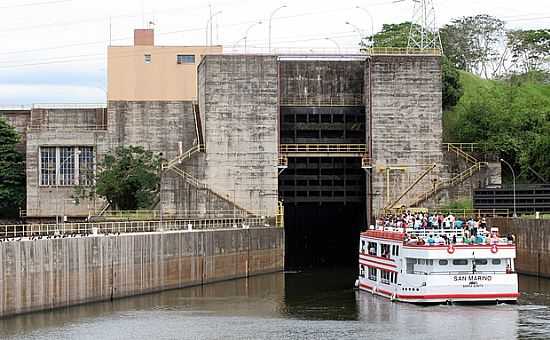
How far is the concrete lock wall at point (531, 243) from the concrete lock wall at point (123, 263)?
1732cm

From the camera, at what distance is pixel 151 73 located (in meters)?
109

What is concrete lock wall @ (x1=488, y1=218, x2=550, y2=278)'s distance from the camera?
246ft

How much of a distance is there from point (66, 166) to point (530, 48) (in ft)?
234

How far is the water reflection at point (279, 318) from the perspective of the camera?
53.4 m

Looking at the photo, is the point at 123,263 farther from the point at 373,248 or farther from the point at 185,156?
the point at 185,156

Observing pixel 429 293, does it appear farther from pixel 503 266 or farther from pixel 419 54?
pixel 419 54

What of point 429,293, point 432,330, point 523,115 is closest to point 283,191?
point 523,115

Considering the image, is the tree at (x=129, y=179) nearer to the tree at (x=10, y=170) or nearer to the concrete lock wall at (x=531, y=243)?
the tree at (x=10, y=170)

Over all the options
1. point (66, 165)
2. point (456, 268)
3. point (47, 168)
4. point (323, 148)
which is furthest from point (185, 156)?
point (456, 268)

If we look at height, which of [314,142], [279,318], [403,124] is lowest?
[279,318]

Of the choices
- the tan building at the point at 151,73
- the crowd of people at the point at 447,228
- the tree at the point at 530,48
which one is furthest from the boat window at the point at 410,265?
the tree at the point at 530,48

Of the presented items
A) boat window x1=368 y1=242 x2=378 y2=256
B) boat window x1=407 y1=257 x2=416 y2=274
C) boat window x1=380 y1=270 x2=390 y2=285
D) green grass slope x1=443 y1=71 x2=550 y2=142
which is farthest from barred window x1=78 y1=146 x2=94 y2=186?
boat window x1=407 y1=257 x2=416 y2=274

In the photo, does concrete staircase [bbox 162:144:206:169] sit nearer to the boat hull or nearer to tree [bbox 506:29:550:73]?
the boat hull

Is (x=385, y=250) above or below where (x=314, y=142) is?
below
